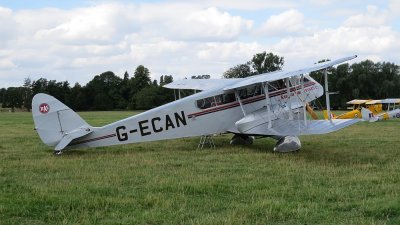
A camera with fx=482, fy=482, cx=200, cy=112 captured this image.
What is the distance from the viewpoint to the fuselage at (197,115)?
1292 centimetres

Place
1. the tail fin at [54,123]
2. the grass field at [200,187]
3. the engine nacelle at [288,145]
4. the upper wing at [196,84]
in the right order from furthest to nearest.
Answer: the upper wing at [196,84]
the engine nacelle at [288,145]
the tail fin at [54,123]
the grass field at [200,187]

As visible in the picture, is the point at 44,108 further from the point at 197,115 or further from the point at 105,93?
the point at 105,93

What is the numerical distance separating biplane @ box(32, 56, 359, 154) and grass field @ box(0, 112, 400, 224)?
1.60 feet

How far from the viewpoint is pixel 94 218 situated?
578 cm

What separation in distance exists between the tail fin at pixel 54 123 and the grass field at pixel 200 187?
1.53 ft

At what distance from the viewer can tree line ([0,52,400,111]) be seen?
8012cm

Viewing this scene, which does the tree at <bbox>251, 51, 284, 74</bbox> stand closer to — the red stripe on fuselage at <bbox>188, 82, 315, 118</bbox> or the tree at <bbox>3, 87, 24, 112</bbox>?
the tree at <bbox>3, 87, 24, 112</bbox>

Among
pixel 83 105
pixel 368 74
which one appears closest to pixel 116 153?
pixel 368 74

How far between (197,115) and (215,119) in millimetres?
627

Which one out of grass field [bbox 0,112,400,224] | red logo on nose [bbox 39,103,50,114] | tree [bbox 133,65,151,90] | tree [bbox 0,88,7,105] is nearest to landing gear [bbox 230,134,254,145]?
grass field [bbox 0,112,400,224]

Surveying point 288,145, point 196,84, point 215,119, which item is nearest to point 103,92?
point 196,84

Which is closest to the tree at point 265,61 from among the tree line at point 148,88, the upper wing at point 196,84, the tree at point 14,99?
the tree line at point 148,88

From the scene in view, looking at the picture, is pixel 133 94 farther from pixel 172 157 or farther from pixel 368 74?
pixel 172 157

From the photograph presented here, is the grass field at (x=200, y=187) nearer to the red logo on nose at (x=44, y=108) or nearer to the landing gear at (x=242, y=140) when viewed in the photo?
the red logo on nose at (x=44, y=108)
